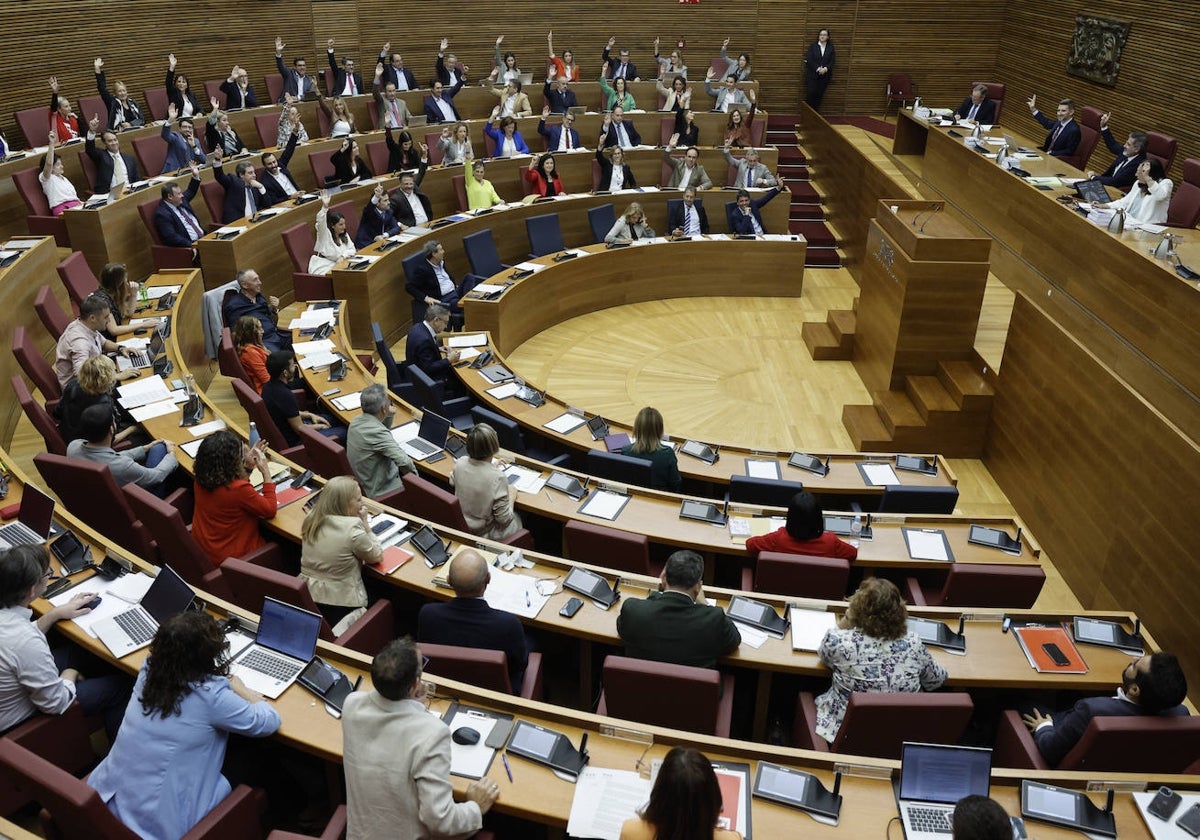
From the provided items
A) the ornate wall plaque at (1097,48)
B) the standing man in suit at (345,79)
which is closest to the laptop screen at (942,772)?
the ornate wall plaque at (1097,48)

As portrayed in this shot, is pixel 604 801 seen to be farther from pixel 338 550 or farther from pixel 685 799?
pixel 338 550

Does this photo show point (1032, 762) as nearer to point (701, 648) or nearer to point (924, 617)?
point (924, 617)

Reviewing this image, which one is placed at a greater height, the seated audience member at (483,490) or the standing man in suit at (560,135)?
the standing man in suit at (560,135)

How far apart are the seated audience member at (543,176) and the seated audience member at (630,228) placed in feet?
3.71

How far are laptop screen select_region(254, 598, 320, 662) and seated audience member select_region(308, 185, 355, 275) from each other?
5.72m

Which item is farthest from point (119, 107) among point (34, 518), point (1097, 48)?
Result: point (1097, 48)

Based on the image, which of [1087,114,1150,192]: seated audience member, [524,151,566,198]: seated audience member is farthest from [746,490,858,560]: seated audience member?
[524,151,566,198]: seated audience member

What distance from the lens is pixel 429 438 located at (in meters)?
5.89

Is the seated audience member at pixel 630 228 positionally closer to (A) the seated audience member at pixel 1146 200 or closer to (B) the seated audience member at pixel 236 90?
(A) the seated audience member at pixel 1146 200

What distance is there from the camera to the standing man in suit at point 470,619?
3605 millimetres

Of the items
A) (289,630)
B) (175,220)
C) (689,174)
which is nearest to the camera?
(289,630)

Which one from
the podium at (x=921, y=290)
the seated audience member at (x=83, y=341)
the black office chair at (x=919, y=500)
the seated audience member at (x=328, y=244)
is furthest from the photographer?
the seated audience member at (x=328, y=244)

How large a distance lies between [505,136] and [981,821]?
11184 mm

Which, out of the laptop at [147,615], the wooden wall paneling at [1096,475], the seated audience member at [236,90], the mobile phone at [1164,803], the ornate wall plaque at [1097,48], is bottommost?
the wooden wall paneling at [1096,475]
